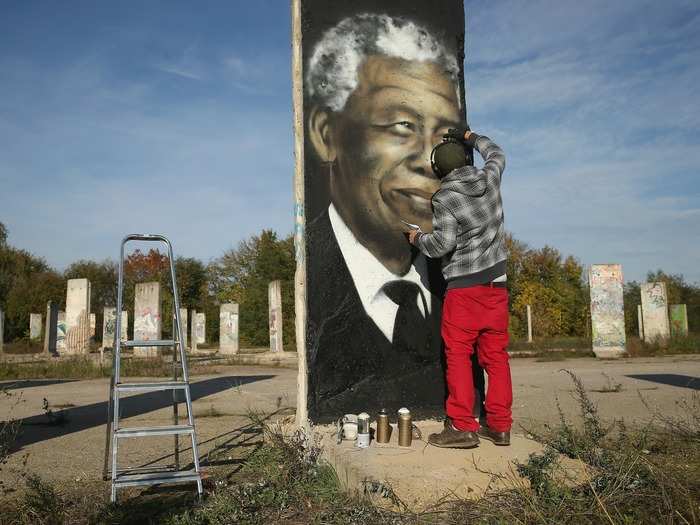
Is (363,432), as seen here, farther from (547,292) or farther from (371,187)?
(547,292)

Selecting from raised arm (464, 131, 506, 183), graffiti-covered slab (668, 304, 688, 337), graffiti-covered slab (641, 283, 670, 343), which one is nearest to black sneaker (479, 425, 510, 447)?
raised arm (464, 131, 506, 183)

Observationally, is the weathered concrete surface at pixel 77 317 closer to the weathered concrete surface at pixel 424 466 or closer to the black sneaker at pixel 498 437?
the weathered concrete surface at pixel 424 466

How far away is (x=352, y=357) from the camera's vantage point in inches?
161

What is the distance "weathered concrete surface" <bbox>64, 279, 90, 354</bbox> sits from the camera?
19.6 meters

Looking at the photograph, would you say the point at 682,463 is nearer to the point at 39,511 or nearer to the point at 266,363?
the point at 39,511

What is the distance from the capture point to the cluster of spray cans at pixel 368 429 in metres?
3.44

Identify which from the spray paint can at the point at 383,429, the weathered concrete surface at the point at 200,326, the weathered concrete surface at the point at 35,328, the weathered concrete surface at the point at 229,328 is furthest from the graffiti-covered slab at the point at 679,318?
the weathered concrete surface at the point at 35,328

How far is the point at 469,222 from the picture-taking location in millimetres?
3533

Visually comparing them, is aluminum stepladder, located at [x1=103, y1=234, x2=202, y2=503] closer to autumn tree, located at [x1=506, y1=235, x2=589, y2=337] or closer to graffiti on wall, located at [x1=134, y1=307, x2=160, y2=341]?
graffiti on wall, located at [x1=134, y1=307, x2=160, y2=341]

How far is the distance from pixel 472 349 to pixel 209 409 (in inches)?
186

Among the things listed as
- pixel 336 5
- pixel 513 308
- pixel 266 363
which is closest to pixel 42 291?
pixel 266 363

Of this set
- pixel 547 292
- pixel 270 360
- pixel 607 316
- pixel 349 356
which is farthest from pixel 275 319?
pixel 547 292

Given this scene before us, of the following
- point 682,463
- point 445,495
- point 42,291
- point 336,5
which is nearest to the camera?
point 445,495

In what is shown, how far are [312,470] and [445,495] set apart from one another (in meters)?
0.95
